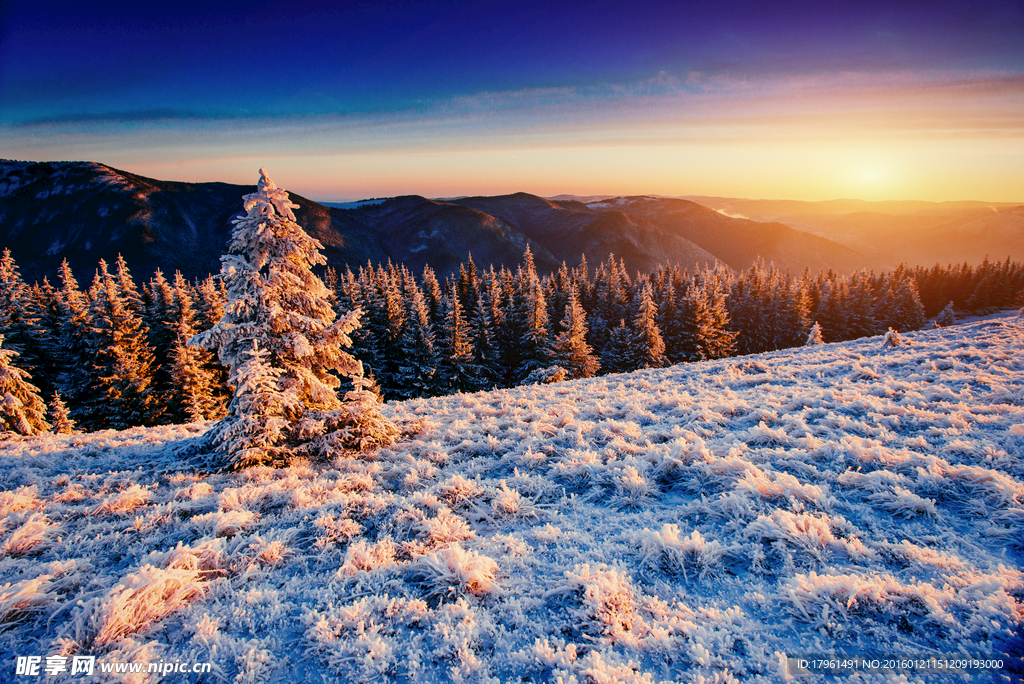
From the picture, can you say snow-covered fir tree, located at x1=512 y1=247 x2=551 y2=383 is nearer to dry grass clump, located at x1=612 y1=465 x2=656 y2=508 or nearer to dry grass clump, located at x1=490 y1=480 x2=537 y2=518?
dry grass clump, located at x1=612 y1=465 x2=656 y2=508

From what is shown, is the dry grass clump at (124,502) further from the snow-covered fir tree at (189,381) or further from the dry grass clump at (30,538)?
the snow-covered fir tree at (189,381)

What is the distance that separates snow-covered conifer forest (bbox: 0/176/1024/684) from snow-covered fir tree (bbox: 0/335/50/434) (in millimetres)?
7090

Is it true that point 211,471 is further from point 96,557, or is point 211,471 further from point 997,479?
point 997,479

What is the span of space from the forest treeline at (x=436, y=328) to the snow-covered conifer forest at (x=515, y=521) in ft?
54.2

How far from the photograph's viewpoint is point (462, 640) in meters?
4.10

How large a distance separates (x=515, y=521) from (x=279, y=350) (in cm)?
720

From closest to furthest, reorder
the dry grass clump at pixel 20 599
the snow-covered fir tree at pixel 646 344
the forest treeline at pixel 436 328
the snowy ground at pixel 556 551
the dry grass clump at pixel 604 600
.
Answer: the snowy ground at pixel 556 551, the dry grass clump at pixel 604 600, the dry grass clump at pixel 20 599, the forest treeline at pixel 436 328, the snow-covered fir tree at pixel 646 344

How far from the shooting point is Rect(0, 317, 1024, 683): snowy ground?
3922 millimetres

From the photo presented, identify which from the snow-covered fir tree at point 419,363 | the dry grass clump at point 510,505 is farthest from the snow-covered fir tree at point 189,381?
the dry grass clump at point 510,505

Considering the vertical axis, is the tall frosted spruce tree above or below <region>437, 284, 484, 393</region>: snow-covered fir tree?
above

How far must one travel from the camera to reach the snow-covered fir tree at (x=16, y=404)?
648 inches

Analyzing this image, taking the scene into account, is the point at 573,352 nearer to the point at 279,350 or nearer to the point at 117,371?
the point at 279,350

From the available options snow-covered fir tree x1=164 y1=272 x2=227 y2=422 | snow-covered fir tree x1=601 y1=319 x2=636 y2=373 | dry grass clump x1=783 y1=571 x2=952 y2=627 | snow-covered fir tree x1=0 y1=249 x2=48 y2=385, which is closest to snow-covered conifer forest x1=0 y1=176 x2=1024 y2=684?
dry grass clump x1=783 y1=571 x2=952 y2=627

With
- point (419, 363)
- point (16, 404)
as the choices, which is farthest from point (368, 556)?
point (419, 363)
